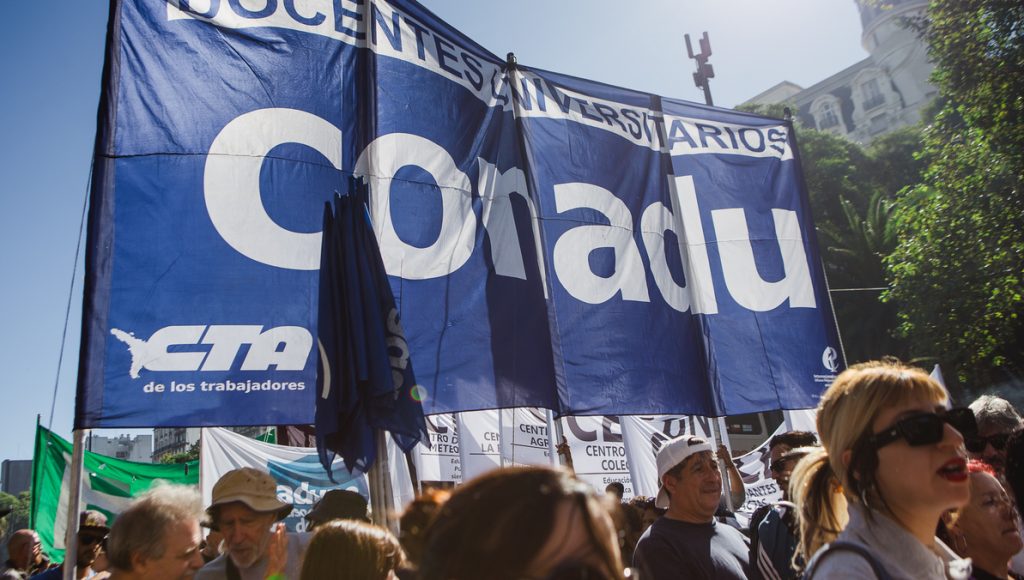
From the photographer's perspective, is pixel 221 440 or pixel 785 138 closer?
pixel 221 440

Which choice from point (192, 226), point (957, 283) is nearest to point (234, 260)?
point (192, 226)

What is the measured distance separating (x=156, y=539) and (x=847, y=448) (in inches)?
92.6

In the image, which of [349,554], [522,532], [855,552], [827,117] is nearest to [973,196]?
[855,552]

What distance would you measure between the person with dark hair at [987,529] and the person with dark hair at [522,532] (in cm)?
190

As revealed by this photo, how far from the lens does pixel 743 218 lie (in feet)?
26.2

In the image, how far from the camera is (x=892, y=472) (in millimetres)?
1945

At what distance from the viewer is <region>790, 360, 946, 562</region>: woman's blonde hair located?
1996 mm

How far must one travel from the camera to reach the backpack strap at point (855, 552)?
5.79 feet

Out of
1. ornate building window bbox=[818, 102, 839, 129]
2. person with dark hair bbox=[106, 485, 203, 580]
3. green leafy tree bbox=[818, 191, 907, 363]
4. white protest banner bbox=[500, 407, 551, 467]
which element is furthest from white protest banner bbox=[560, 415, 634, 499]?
ornate building window bbox=[818, 102, 839, 129]

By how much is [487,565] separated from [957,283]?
51.9 feet

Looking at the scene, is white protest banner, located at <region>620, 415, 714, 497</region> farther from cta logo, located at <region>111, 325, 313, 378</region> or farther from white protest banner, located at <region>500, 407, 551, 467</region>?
cta logo, located at <region>111, 325, 313, 378</region>

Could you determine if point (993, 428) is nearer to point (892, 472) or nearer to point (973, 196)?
point (892, 472)

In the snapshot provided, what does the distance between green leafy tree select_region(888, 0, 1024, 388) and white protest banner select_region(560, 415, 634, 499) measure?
887cm

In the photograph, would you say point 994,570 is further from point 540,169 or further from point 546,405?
point 540,169
